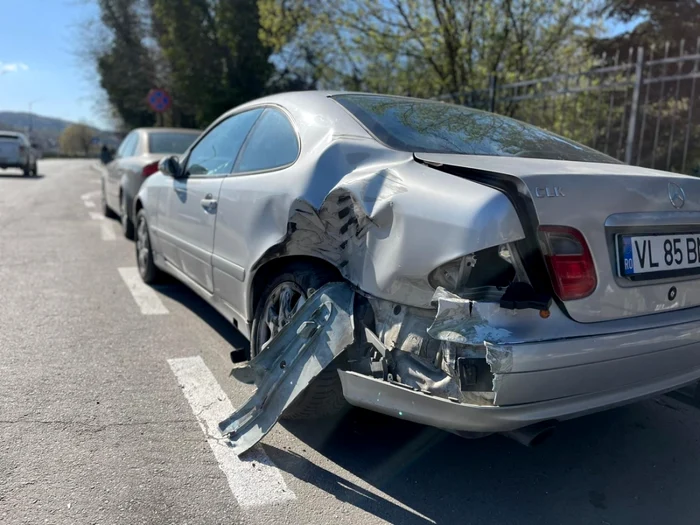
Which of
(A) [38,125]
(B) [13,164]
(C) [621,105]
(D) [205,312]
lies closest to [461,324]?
(D) [205,312]

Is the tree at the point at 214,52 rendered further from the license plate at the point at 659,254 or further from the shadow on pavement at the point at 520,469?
the license plate at the point at 659,254

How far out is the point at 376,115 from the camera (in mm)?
3059

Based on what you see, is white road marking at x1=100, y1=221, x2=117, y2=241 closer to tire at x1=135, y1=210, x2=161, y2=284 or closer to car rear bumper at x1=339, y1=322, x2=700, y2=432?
tire at x1=135, y1=210, x2=161, y2=284

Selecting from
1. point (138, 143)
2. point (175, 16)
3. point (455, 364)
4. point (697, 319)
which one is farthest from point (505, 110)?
point (175, 16)

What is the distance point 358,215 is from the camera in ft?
8.00

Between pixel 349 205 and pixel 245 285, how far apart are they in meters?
0.97

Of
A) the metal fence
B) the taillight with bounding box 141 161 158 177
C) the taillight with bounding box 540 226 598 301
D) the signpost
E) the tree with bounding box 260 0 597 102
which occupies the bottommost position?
the taillight with bounding box 540 226 598 301

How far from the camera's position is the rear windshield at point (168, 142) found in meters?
7.79

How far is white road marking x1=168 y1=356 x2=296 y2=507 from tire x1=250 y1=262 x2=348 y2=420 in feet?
0.87

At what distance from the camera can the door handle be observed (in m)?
3.64

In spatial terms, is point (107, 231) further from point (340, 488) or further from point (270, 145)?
point (340, 488)

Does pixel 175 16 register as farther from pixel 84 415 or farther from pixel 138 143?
pixel 84 415

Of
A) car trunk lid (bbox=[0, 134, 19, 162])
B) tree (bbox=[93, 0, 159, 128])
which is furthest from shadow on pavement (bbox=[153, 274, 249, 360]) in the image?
tree (bbox=[93, 0, 159, 128])

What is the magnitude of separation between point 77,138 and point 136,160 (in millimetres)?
93907
